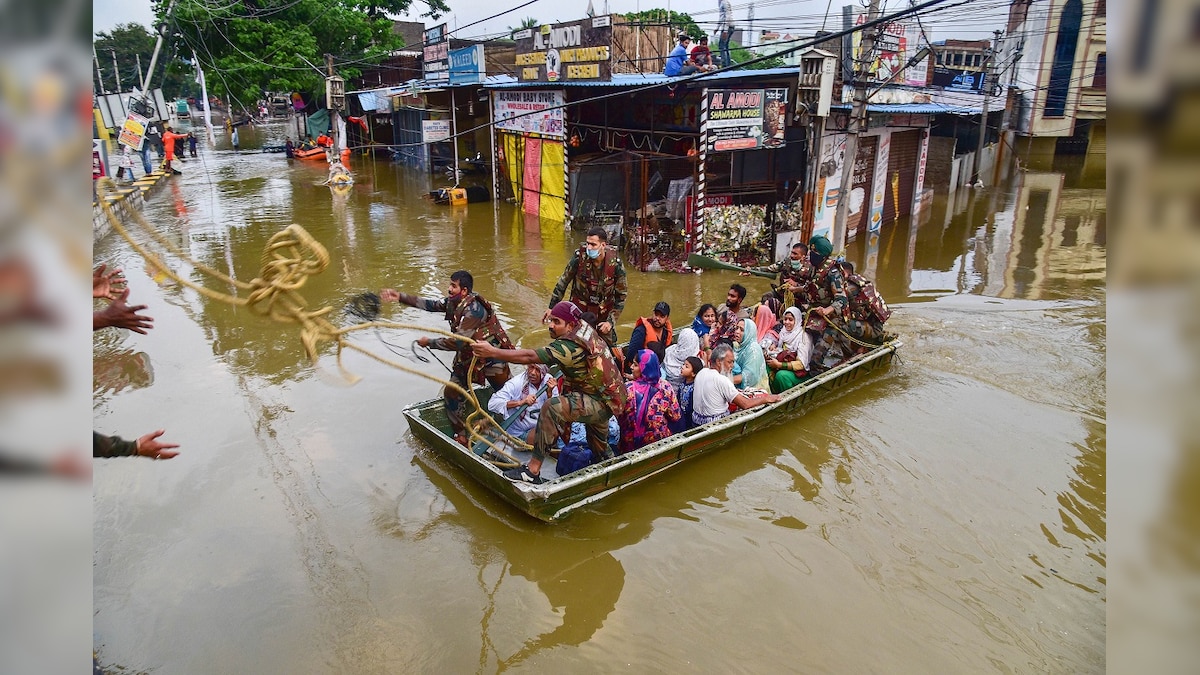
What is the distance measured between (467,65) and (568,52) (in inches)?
213

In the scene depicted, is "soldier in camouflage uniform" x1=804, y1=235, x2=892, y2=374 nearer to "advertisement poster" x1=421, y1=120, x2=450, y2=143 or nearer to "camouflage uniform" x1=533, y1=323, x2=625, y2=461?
"camouflage uniform" x1=533, y1=323, x2=625, y2=461

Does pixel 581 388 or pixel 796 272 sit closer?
pixel 581 388

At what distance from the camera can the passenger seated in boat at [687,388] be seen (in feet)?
23.7

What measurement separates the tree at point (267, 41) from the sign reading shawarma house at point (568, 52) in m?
11.3

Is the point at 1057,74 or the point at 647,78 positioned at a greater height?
the point at 1057,74

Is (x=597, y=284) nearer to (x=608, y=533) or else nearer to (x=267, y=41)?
(x=608, y=533)

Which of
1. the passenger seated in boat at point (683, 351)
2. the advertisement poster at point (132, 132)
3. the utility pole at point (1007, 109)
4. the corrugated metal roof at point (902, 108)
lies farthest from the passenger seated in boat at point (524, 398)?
the utility pole at point (1007, 109)

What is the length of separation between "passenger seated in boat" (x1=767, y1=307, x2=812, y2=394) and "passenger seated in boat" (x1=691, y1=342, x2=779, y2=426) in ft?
4.18

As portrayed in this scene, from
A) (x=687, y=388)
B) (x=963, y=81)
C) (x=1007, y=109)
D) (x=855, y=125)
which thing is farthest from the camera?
(x=1007, y=109)

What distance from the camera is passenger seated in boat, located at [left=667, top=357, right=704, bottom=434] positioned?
23.7 ft

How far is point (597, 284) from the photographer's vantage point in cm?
821

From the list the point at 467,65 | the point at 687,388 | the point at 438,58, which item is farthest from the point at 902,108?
the point at 438,58

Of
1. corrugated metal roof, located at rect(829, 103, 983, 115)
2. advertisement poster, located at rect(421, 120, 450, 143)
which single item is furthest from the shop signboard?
advertisement poster, located at rect(421, 120, 450, 143)

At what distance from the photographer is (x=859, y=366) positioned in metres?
8.60
